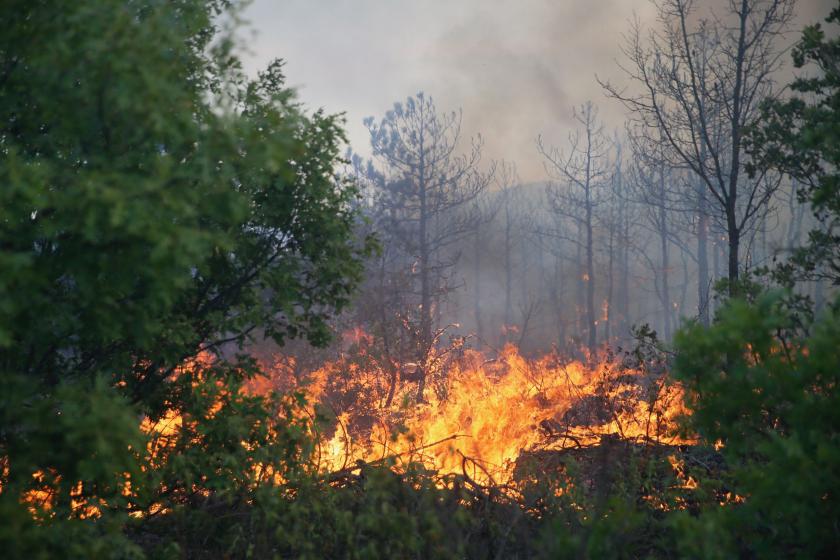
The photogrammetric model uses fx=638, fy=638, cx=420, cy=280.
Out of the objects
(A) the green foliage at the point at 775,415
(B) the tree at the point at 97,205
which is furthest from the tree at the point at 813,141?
(B) the tree at the point at 97,205

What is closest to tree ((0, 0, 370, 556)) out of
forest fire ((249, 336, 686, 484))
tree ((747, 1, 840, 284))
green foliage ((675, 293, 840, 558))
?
forest fire ((249, 336, 686, 484))

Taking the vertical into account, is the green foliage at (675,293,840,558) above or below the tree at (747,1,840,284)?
below

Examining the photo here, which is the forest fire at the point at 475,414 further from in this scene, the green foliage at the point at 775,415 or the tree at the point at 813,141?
the tree at the point at 813,141

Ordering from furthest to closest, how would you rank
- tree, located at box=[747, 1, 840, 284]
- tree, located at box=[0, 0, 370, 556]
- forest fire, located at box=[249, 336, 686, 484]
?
forest fire, located at box=[249, 336, 686, 484], tree, located at box=[747, 1, 840, 284], tree, located at box=[0, 0, 370, 556]

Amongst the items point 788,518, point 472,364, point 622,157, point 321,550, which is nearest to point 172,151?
point 321,550

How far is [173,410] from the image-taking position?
5.50 metres

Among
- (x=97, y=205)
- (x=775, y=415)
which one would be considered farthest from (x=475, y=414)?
(x=97, y=205)

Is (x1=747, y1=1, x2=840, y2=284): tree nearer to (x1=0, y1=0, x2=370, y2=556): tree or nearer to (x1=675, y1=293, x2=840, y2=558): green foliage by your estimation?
(x1=675, y1=293, x2=840, y2=558): green foliage

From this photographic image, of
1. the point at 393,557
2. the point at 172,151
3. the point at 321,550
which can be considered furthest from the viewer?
the point at 321,550

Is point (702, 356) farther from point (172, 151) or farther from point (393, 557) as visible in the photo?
point (172, 151)

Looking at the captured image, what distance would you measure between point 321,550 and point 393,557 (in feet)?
2.45

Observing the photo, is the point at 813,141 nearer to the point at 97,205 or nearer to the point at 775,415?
the point at 775,415

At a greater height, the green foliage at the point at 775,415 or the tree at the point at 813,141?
the tree at the point at 813,141

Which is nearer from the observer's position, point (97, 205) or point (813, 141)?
point (97, 205)
